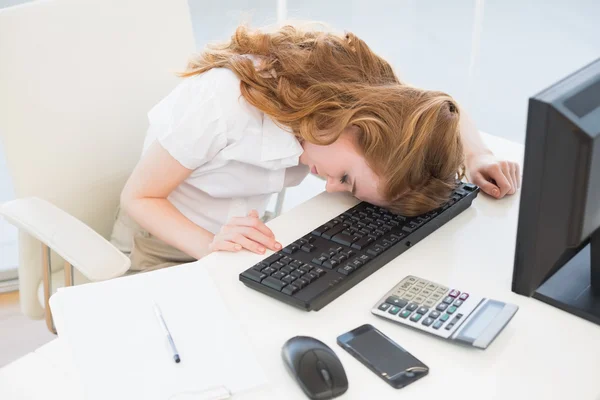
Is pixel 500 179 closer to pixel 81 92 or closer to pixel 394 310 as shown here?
pixel 394 310

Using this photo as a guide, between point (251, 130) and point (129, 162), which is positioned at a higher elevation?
point (251, 130)

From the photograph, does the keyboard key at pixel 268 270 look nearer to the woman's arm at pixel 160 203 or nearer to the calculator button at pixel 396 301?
the calculator button at pixel 396 301

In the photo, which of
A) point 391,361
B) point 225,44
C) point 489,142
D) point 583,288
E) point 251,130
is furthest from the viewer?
point 489,142

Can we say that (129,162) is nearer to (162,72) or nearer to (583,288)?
(162,72)

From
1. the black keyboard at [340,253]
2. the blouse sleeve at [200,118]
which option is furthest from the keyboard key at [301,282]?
the blouse sleeve at [200,118]

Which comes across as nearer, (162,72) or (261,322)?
(261,322)

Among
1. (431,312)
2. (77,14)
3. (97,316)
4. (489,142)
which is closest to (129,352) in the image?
(97,316)

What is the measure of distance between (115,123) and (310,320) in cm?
63

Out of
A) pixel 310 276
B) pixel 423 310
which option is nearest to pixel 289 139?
pixel 310 276

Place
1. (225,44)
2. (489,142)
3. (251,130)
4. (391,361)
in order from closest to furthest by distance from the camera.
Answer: (391,361) < (251,130) < (225,44) < (489,142)

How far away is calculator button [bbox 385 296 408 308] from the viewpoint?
3.00 feet

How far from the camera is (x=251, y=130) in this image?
1205mm

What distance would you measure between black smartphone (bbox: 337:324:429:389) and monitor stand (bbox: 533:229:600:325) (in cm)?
23

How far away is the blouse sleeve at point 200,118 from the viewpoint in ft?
3.90
